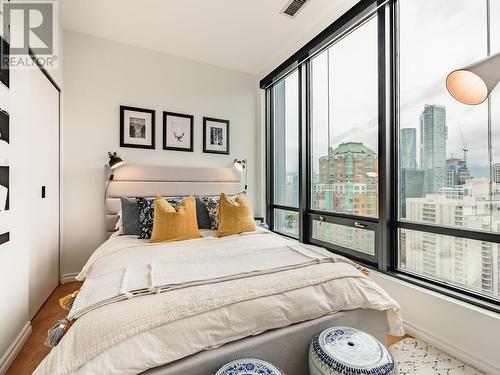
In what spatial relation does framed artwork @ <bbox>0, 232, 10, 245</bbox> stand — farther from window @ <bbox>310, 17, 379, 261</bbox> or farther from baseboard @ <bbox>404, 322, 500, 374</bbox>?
baseboard @ <bbox>404, 322, 500, 374</bbox>

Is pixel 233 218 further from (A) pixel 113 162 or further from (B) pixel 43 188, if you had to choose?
(B) pixel 43 188

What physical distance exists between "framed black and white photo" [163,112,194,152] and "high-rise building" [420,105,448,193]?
8.53 ft

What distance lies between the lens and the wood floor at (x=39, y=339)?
5.23 ft

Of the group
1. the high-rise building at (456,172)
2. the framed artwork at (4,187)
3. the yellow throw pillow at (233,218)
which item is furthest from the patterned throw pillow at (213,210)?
the high-rise building at (456,172)

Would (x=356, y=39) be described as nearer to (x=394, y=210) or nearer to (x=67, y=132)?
(x=394, y=210)

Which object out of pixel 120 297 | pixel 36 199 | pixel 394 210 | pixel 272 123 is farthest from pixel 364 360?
pixel 272 123

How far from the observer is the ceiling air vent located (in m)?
2.41

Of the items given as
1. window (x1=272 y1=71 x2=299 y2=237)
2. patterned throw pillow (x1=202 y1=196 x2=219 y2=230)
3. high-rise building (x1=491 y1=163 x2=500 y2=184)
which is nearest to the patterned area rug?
high-rise building (x1=491 y1=163 x2=500 y2=184)

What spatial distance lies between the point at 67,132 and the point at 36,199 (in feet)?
3.27

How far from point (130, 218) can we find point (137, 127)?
126cm

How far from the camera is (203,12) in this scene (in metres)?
2.54

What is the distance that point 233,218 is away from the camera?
248 cm

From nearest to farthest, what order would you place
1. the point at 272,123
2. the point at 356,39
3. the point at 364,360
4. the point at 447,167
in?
the point at 364,360
the point at 447,167
the point at 356,39
the point at 272,123

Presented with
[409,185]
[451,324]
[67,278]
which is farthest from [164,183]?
[451,324]
